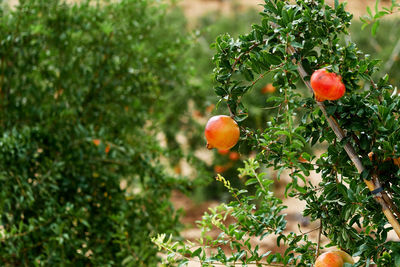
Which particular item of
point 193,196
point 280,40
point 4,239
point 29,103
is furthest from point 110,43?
point 193,196

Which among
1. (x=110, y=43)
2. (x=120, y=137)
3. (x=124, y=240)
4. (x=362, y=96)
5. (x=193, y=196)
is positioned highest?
(x=193, y=196)

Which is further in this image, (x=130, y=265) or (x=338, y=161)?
(x=130, y=265)

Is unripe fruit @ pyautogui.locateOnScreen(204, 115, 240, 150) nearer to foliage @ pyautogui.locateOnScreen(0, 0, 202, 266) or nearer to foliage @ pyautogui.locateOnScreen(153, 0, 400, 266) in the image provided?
foliage @ pyautogui.locateOnScreen(153, 0, 400, 266)

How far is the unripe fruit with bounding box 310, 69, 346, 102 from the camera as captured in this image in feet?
1.89

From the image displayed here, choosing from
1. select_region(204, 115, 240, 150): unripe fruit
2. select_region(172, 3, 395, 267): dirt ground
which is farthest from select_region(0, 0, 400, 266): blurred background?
select_region(204, 115, 240, 150): unripe fruit

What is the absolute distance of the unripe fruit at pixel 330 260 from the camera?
64 centimetres

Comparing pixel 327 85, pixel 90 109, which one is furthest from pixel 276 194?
pixel 327 85

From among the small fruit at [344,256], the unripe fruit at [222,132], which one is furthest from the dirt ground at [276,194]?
the unripe fruit at [222,132]

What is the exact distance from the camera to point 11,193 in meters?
1.23

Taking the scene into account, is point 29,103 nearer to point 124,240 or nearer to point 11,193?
point 11,193

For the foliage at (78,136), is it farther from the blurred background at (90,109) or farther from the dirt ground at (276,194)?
the dirt ground at (276,194)

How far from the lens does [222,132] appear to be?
671mm

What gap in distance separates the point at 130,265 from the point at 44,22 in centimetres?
81

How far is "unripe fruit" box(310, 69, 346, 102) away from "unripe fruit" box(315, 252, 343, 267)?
23cm
